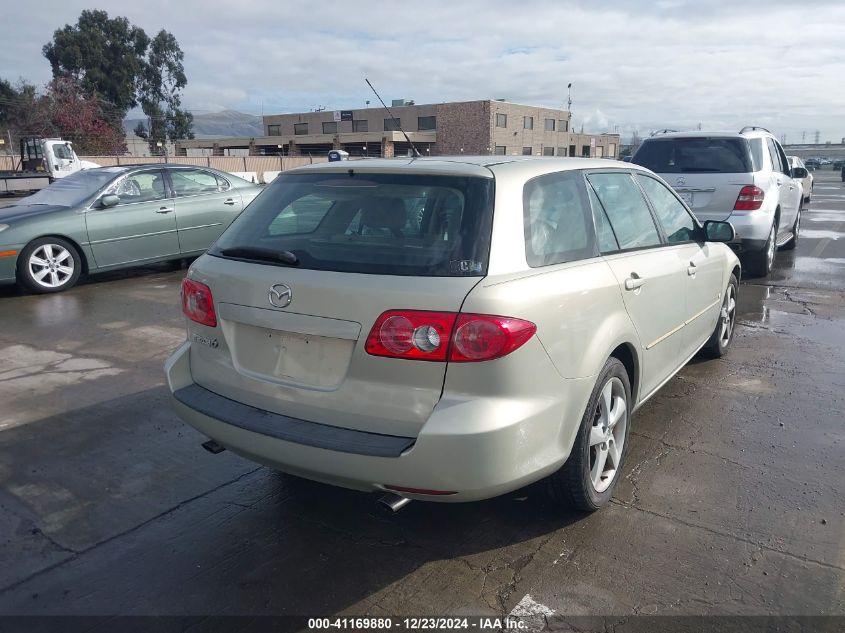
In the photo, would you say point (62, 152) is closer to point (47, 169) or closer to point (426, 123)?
point (47, 169)

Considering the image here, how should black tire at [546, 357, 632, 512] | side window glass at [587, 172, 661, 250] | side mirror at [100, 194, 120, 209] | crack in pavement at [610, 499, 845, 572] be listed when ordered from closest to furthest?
crack in pavement at [610, 499, 845, 572] → black tire at [546, 357, 632, 512] → side window glass at [587, 172, 661, 250] → side mirror at [100, 194, 120, 209]

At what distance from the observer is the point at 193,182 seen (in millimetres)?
9836

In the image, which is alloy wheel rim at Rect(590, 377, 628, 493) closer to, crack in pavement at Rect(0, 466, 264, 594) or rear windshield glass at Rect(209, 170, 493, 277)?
rear windshield glass at Rect(209, 170, 493, 277)

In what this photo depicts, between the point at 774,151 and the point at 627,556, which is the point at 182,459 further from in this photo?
the point at 774,151

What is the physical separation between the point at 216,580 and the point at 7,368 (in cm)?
375

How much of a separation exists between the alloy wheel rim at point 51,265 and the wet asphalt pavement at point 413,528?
3.73 metres

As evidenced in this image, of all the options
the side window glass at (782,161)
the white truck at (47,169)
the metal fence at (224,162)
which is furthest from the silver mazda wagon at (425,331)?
the metal fence at (224,162)

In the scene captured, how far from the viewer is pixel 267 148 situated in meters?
84.2

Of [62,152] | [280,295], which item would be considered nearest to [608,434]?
[280,295]

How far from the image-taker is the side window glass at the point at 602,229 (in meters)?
3.50

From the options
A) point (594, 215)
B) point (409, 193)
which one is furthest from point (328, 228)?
point (594, 215)

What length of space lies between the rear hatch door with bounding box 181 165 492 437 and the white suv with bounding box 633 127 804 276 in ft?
20.5

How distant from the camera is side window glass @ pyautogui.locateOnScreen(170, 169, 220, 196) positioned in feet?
31.5

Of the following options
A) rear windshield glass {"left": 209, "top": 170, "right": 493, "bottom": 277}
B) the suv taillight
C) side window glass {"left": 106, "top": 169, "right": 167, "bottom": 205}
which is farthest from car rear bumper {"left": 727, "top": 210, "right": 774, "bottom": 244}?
side window glass {"left": 106, "top": 169, "right": 167, "bottom": 205}
